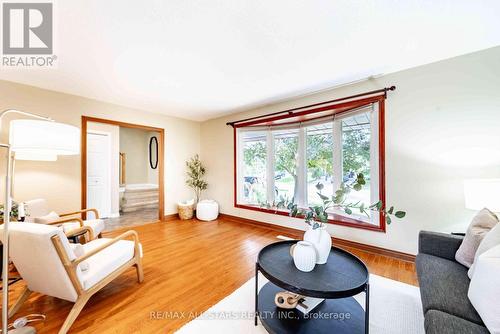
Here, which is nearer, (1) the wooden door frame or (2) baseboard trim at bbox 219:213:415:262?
(2) baseboard trim at bbox 219:213:415:262

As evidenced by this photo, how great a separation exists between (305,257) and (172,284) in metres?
1.47

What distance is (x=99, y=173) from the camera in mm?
4531

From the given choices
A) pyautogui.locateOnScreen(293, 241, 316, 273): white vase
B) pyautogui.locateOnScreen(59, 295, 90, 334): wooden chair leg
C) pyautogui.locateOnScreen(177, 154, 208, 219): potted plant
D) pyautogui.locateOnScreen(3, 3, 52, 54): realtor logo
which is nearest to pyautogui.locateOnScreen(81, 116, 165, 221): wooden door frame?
pyautogui.locateOnScreen(177, 154, 208, 219): potted plant

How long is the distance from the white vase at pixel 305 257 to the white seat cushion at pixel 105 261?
1.60 meters

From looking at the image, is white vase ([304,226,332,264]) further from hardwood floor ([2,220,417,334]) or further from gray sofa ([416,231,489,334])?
hardwood floor ([2,220,417,334])

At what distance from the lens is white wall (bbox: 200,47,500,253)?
2043 mm

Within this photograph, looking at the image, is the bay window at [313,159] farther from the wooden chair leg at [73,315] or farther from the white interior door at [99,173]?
the white interior door at [99,173]

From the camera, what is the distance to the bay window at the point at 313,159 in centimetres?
273

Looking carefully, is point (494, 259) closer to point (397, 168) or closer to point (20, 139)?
point (397, 168)

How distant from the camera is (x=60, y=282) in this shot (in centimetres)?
142

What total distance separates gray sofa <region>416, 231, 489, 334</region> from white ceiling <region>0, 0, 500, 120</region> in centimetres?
184

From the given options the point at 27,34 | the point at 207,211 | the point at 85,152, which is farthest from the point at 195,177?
the point at 27,34

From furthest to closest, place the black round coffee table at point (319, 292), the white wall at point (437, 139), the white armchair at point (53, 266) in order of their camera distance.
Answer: the white wall at point (437, 139) < the white armchair at point (53, 266) < the black round coffee table at point (319, 292)

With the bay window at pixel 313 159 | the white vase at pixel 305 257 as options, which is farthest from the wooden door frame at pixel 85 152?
the white vase at pixel 305 257
